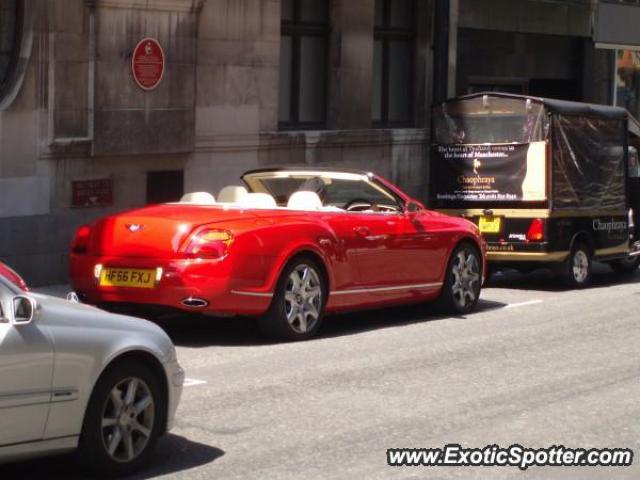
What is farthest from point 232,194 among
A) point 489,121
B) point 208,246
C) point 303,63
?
point 303,63

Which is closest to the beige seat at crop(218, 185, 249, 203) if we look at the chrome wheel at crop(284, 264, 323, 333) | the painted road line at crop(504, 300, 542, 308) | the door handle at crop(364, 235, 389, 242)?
the door handle at crop(364, 235, 389, 242)

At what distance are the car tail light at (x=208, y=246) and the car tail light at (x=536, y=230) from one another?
6519 mm

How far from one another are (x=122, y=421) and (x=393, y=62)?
17.1 meters

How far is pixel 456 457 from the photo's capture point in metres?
8.07

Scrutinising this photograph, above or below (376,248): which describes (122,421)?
below

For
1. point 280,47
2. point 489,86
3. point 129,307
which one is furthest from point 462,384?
point 489,86

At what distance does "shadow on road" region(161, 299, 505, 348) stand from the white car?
15.4 ft

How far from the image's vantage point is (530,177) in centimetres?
1728

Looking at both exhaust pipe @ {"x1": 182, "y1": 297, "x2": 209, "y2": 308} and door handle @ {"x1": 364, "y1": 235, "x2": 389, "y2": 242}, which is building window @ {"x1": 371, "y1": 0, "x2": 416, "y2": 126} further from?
exhaust pipe @ {"x1": 182, "y1": 297, "x2": 209, "y2": 308}

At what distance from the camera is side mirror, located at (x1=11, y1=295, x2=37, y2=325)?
6.55 metres

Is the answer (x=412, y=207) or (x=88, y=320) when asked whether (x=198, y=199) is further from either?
(x=88, y=320)

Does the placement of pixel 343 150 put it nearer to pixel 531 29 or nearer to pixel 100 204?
pixel 100 204

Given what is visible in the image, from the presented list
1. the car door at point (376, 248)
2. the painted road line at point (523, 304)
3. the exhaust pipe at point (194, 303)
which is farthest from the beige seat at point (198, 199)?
the painted road line at point (523, 304)

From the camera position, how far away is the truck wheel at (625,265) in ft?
65.6
